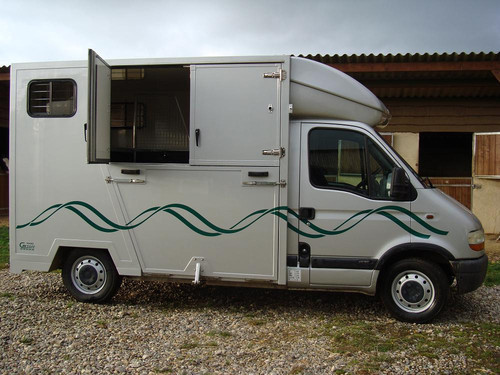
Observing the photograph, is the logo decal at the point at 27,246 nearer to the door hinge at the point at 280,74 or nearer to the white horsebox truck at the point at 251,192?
the white horsebox truck at the point at 251,192

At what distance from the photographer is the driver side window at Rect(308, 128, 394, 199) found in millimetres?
4902

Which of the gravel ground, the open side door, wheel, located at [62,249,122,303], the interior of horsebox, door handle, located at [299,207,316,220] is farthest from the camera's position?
the interior of horsebox

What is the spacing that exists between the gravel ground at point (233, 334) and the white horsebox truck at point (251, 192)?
426 mm

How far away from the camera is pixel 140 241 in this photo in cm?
520

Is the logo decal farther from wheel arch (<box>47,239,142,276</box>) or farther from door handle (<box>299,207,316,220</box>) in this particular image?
door handle (<box>299,207,316,220</box>)

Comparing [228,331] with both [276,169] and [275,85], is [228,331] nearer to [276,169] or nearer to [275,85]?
[276,169]

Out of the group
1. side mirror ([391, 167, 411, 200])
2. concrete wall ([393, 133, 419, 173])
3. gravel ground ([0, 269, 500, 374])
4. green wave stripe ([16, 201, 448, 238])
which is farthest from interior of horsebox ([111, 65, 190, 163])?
concrete wall ([393, 133, 419, 173])

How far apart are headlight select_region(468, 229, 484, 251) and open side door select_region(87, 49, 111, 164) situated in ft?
13.1

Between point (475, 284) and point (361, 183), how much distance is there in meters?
1.58

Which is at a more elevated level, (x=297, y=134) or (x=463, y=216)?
(x=297, y=134)

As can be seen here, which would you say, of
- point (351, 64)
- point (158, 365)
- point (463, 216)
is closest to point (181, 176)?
point (158, 365)

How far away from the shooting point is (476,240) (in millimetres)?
4816

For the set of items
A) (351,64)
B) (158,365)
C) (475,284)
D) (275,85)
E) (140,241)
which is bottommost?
(158,365)

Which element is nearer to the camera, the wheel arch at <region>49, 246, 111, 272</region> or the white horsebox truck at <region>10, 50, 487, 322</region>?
the white horsebox truck at <region>10, 50, 487, 322</region>
